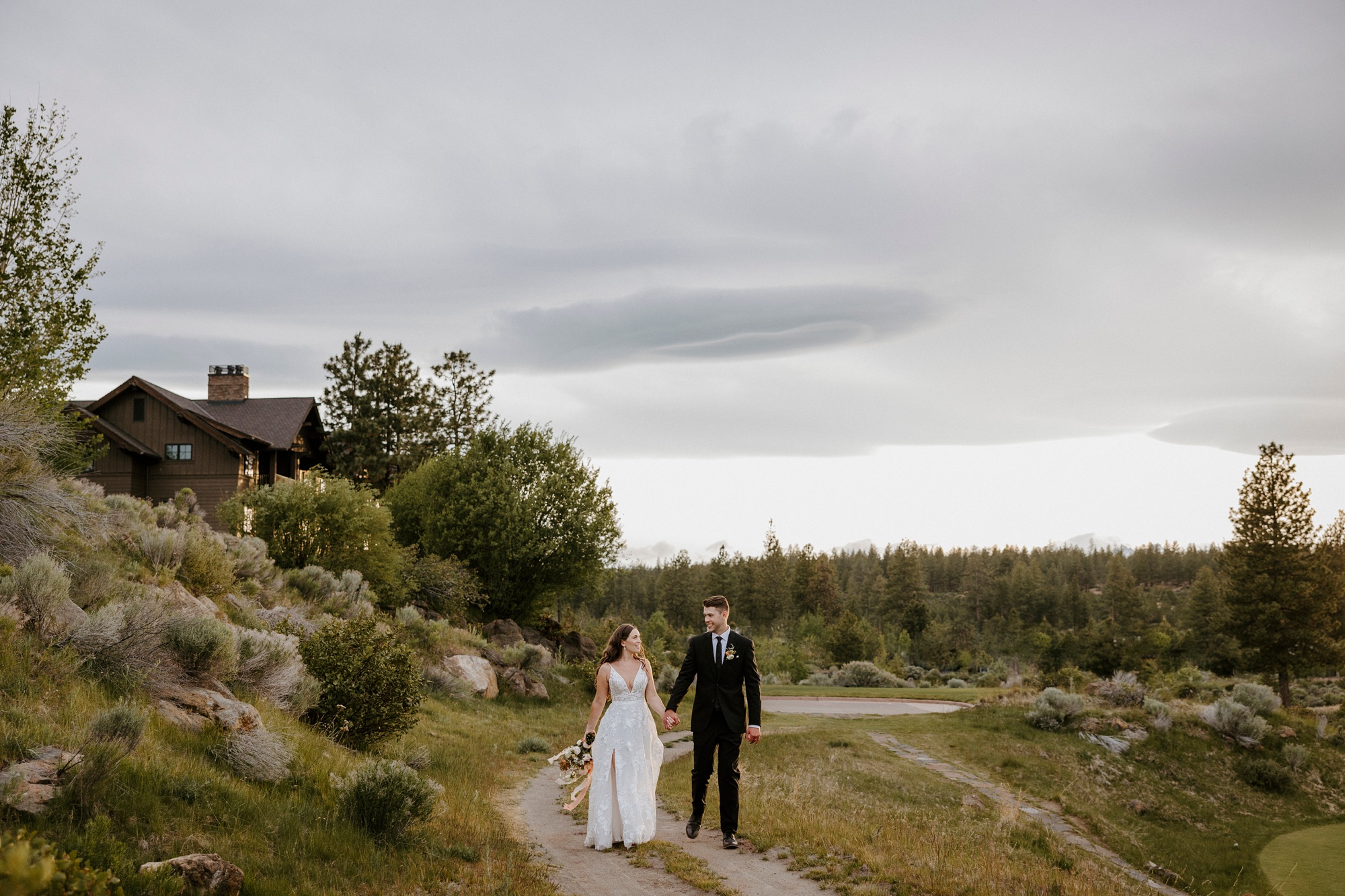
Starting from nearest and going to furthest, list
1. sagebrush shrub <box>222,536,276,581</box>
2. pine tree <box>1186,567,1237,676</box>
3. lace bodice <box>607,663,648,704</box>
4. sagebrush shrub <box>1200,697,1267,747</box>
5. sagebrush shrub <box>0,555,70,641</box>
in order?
sagebrush shrub <box>0,555,70,641</box>, lace bodice <box>607,663,648,704</box>, sagebrush shrub <box>222,536,276,581</box>, sagebrush shrub <box>1200,697,1267,747</box>, pine tree <box>1186,567,1237,676</box>

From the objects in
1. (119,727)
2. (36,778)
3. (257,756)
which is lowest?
(257,756)

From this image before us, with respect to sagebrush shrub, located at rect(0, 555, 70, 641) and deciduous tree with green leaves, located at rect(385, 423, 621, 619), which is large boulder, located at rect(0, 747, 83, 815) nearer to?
sagebrush shrub, located at rect(0, 555, 70, 641)

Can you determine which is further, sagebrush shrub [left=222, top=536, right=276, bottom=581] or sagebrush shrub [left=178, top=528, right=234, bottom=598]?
sagebrush shrub [left=222, top=536, right=276, bottom=581]

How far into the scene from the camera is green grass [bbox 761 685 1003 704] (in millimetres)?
31266

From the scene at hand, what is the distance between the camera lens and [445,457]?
38.9 m

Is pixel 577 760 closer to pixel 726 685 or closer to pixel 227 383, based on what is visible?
pixel 726 685

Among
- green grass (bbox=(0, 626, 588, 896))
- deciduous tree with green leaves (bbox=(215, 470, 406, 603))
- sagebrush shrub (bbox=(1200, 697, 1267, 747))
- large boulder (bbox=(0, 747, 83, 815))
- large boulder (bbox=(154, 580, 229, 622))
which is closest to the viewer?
large boulder (bbox=(0, 747, 83, 815))

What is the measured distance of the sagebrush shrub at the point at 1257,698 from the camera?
24.4 meters

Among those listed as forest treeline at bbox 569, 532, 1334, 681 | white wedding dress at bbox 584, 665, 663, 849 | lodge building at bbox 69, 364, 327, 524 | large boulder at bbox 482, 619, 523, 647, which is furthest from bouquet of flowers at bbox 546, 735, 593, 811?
lodge building at bbox 69, 364, 327, 524

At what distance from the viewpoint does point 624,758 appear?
8.38m

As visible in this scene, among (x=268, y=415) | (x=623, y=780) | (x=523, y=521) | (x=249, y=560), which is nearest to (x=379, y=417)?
(x=268, y=415)

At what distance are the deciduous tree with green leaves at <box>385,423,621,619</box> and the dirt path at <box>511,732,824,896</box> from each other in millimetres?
25575

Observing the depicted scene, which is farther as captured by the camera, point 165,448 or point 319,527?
point 165,448

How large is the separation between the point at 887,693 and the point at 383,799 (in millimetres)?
28504
